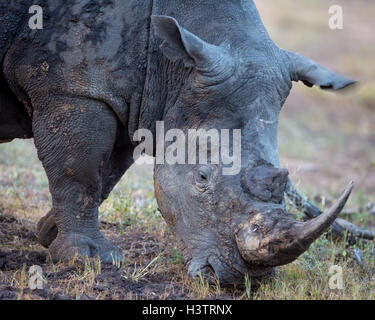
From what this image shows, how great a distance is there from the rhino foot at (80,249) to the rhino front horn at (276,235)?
52.5 inches

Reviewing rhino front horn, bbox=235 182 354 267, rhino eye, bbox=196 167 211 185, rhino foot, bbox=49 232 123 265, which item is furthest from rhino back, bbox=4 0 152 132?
rhino front horn, bbox=235 182 354 267

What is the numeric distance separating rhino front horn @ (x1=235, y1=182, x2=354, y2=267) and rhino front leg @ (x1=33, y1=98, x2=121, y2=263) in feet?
4.36

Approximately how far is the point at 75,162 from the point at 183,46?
1.25 metres

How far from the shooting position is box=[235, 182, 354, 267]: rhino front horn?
3.99 meters

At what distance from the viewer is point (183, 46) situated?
4.64m

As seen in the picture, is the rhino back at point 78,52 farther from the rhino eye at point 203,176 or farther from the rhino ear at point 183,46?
the rhino eye at point 203,176

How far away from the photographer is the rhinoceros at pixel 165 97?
181 inches

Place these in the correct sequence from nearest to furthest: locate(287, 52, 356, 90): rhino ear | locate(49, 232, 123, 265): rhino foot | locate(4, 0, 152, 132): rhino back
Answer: locate(4, 0, 152, 132): rhino back < locate(287, 52, 356, 90): rhino ear < locate(49, 232, 123, 265): rhino foot

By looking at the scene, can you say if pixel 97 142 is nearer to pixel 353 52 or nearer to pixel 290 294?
→ pixel 290 294

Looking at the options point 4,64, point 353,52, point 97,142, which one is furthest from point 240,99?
point 353,52

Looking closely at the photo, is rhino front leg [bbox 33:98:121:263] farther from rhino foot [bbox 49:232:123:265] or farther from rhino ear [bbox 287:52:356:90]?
rhino ear [bbox 287:52:356:90]

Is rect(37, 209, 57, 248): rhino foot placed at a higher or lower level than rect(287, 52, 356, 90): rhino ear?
lower

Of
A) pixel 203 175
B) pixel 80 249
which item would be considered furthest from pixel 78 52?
pixel 80 249
